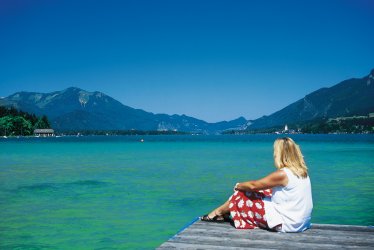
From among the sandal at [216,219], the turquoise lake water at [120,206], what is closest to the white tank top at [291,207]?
the sandal at [216,219]

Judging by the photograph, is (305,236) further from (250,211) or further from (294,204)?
(250,211)

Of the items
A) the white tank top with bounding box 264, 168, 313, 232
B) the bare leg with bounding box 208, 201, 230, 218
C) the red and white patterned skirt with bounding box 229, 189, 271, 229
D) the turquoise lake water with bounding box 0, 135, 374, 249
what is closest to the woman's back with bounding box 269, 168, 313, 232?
the white tank top with bounding box 264, 168, 313, 232

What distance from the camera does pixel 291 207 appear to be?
8.90 metres

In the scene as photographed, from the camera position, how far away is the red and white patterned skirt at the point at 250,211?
363 inches

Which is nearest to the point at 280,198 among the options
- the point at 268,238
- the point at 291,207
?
→ the point at 291,207

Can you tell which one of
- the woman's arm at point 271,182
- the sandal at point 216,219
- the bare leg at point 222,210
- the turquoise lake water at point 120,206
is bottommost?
the turquoise lake water at point 120,206

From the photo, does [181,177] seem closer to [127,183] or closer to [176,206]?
[127,183]

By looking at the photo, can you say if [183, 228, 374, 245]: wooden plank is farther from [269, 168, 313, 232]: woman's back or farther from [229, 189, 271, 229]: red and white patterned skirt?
[229, 189, 271, 229]: red and white patterned skirt

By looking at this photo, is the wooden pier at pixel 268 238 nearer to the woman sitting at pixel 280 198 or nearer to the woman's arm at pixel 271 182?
the woman sitting at pixel 280 198

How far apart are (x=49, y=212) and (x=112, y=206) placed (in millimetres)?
3463

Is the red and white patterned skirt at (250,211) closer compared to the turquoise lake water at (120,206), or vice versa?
the red and white patterned skirt at (250,211)

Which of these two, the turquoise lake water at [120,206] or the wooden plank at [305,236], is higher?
the wooden plank at [305,236]

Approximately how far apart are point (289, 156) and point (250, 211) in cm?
163

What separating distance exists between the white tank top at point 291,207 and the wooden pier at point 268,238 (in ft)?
0.77
